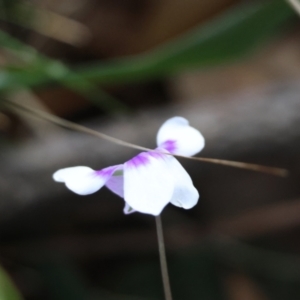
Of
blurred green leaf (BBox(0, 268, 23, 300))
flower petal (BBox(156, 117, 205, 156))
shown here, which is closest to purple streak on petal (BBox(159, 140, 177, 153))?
flower petal (BBox(156, 117, 205, 156))

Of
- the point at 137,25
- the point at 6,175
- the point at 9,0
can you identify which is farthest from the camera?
the point at 137,25

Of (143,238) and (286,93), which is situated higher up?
(286,93)

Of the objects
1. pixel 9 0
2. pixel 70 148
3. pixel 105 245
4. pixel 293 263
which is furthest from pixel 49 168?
pixel 293 263

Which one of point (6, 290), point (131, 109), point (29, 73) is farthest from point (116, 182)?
point (131, 109)

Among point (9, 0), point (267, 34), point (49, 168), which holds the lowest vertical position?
point (49, 168)

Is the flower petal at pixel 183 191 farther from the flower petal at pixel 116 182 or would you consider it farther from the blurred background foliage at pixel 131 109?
the blurred background foliage at pixel 131 109

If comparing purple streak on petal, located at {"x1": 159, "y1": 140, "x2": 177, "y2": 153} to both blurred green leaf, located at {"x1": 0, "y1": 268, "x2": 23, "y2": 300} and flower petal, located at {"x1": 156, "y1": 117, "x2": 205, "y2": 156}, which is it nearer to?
flower petal, located at {"x1": 156, "y1": 117, "x2": 205, "y2": 156}

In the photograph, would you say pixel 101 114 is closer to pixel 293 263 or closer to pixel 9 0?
pixel 9 0
